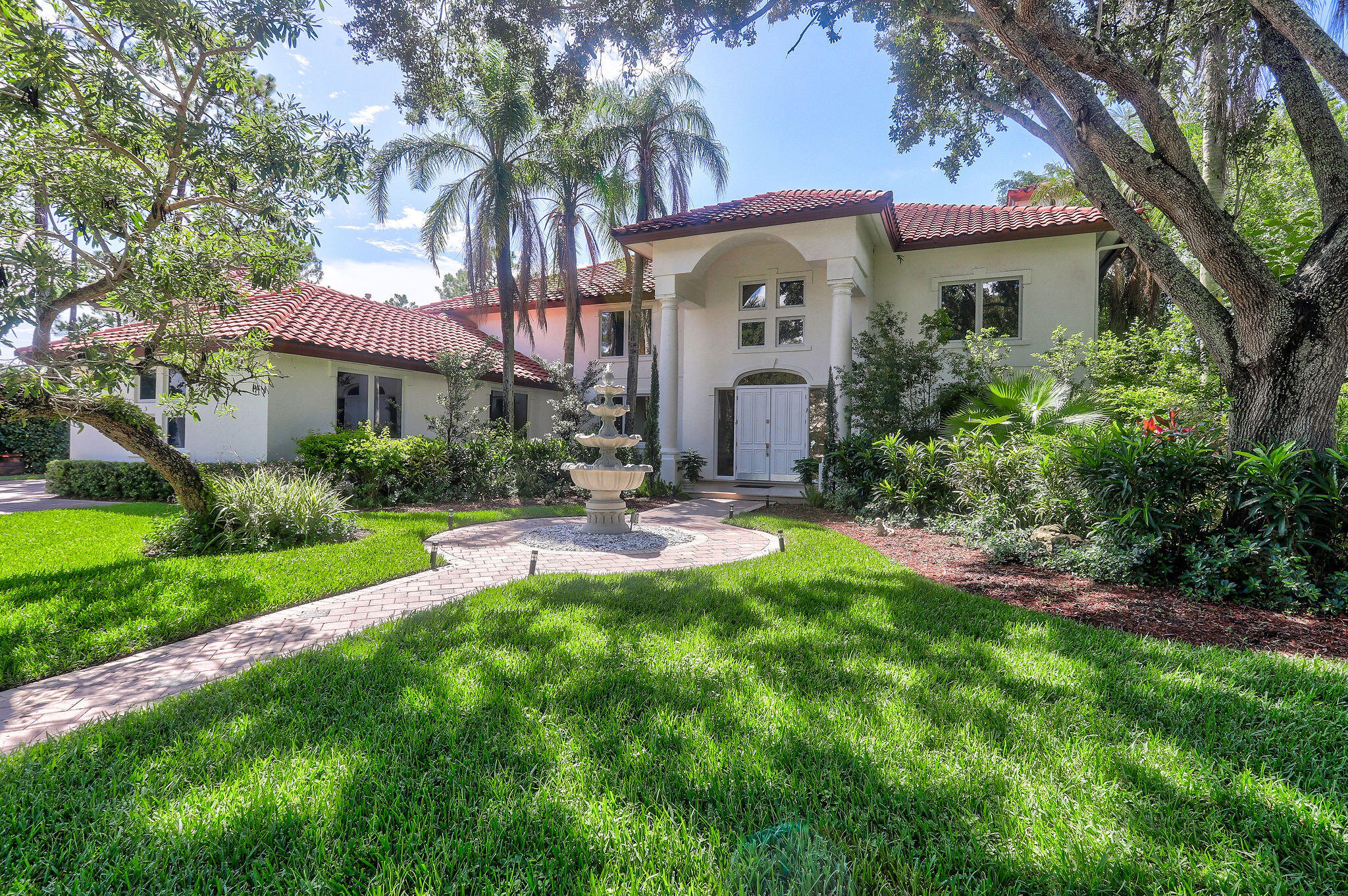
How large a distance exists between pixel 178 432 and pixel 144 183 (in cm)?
933

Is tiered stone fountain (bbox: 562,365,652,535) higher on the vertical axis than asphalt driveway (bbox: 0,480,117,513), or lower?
higher

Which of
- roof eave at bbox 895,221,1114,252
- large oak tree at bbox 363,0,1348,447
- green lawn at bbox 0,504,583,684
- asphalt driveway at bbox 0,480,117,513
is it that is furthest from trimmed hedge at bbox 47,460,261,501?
roof eave at bbox 895,221,1114,252

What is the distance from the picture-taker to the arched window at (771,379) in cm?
1574

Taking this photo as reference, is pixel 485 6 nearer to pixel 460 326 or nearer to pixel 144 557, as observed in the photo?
pixel 144 557

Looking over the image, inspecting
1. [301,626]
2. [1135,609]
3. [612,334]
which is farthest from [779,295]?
[301,626]

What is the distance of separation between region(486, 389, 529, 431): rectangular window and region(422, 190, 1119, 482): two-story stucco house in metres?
3.75

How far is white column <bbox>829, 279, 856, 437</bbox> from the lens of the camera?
1300cm

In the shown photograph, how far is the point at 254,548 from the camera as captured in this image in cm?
693

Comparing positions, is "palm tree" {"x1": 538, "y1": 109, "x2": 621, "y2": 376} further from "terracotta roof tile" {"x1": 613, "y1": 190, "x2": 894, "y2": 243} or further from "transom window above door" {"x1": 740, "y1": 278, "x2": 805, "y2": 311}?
"transom window above door" {"x1": 740, "y1": 278, "x2": 805, "y2": 311}

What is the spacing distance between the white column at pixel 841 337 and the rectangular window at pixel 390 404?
10856mm

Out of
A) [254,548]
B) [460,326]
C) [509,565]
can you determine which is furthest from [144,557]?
[460,326]

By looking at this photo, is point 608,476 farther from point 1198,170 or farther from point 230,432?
point 230,432

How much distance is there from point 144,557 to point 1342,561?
12042mm

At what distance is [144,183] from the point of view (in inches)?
239
